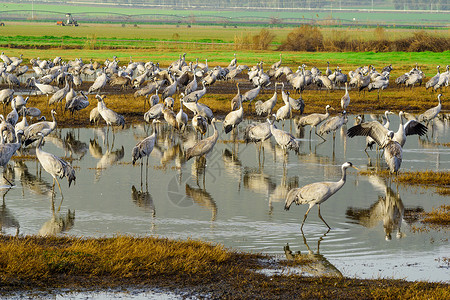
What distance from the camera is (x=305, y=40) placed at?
7150 centimetres

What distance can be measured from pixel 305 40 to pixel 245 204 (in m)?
59.3

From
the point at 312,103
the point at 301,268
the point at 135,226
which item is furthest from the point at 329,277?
the point at 312,103

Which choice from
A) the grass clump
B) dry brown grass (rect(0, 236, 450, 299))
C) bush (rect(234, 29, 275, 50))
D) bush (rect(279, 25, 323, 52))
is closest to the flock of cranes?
the grass clump

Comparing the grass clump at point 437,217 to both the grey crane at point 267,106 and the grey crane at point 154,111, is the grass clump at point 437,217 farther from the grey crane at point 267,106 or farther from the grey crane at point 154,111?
the grey crane at point 267,106

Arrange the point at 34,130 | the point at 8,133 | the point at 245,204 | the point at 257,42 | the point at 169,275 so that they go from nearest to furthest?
1. the point at 169,275
2. the point at 245,204
3. the point at 8,133
4. the point at 34,130
5. the point at 257,42

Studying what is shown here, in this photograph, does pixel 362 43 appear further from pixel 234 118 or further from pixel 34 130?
pixel 34 130

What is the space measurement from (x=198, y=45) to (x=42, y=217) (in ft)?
238

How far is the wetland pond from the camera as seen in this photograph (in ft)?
36.0

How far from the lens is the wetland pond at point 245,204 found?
11.0 meters

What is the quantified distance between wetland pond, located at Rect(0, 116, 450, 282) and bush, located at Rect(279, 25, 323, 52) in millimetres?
51106

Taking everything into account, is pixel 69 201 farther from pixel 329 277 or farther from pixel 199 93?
pixel 199 93

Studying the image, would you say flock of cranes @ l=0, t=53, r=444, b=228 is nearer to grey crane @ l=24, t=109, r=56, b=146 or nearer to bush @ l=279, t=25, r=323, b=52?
grey crane @ l=24, t=109, r=56, b=146

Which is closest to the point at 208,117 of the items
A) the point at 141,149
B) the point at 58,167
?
the point at 141,149

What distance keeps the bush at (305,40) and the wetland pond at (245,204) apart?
51.1 meters
